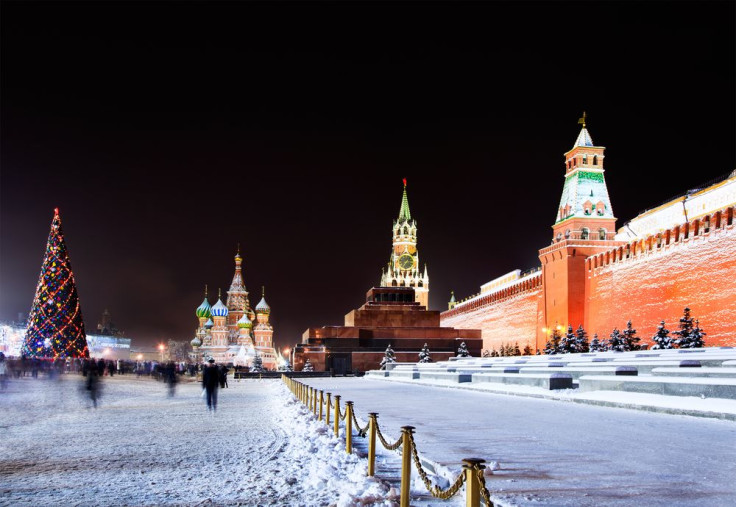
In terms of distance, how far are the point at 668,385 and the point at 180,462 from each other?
21.2ft

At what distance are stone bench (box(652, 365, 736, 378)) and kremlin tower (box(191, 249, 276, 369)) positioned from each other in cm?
5650

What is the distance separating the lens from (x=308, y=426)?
8.86 meters

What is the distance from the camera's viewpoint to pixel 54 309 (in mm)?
28328

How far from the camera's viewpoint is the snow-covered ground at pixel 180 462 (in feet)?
15.5

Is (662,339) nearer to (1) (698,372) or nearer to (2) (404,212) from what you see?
(1) (698,372)

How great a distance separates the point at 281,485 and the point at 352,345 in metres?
32.4

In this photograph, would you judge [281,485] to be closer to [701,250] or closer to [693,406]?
[693,406]

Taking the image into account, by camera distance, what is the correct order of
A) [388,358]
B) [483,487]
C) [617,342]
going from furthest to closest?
[388,358]
[617,342]
[483,487]

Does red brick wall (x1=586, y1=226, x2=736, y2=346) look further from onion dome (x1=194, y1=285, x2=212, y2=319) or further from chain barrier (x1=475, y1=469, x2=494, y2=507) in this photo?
onion dome (x1=194, y1=285, x2=212, y2=319)

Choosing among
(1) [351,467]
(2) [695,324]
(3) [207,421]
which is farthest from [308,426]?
(2) [695,324]

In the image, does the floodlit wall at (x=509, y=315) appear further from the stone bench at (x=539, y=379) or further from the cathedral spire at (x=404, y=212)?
the cathedral spire at (x=404, y=212)

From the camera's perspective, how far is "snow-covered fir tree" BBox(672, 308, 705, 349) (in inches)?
766

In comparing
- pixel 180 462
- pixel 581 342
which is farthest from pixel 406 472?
pixel 581 342

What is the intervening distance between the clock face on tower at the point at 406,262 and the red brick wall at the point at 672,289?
51.6 m
